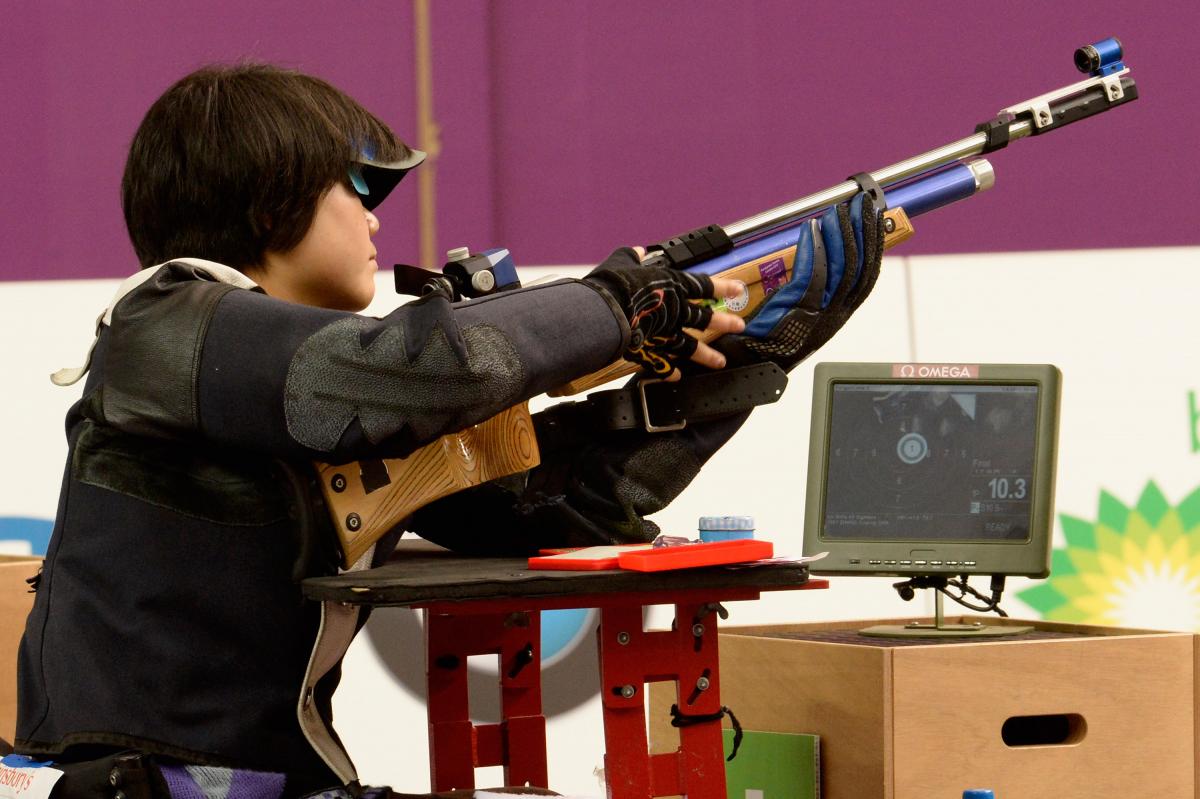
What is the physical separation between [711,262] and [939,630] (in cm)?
47

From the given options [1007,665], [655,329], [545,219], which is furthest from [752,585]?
[545,219]

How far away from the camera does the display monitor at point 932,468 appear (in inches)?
63.1

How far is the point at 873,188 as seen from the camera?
1.68m

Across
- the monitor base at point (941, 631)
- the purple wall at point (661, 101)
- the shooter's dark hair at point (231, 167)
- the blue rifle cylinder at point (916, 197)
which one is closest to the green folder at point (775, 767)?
the monitor base at point (941, 631)

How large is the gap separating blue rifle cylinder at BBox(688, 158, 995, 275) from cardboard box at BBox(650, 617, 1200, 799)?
1.38 ft

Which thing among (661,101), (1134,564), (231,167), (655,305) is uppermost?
(661,101)

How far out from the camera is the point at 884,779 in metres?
1.41

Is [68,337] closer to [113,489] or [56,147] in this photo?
[56,147]

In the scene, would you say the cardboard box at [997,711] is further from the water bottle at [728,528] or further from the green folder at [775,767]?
the water bottle at [728,528]

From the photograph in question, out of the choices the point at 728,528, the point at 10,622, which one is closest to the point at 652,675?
the point at 728,528

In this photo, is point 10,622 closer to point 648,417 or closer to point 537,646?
point 537,646

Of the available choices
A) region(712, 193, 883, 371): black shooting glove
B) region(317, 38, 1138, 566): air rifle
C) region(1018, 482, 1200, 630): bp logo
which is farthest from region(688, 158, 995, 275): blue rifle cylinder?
region(1018, 482, 1200, 630): bp logo

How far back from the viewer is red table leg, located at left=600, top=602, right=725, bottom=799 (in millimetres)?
1172

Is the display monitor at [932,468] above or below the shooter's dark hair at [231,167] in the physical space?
below
